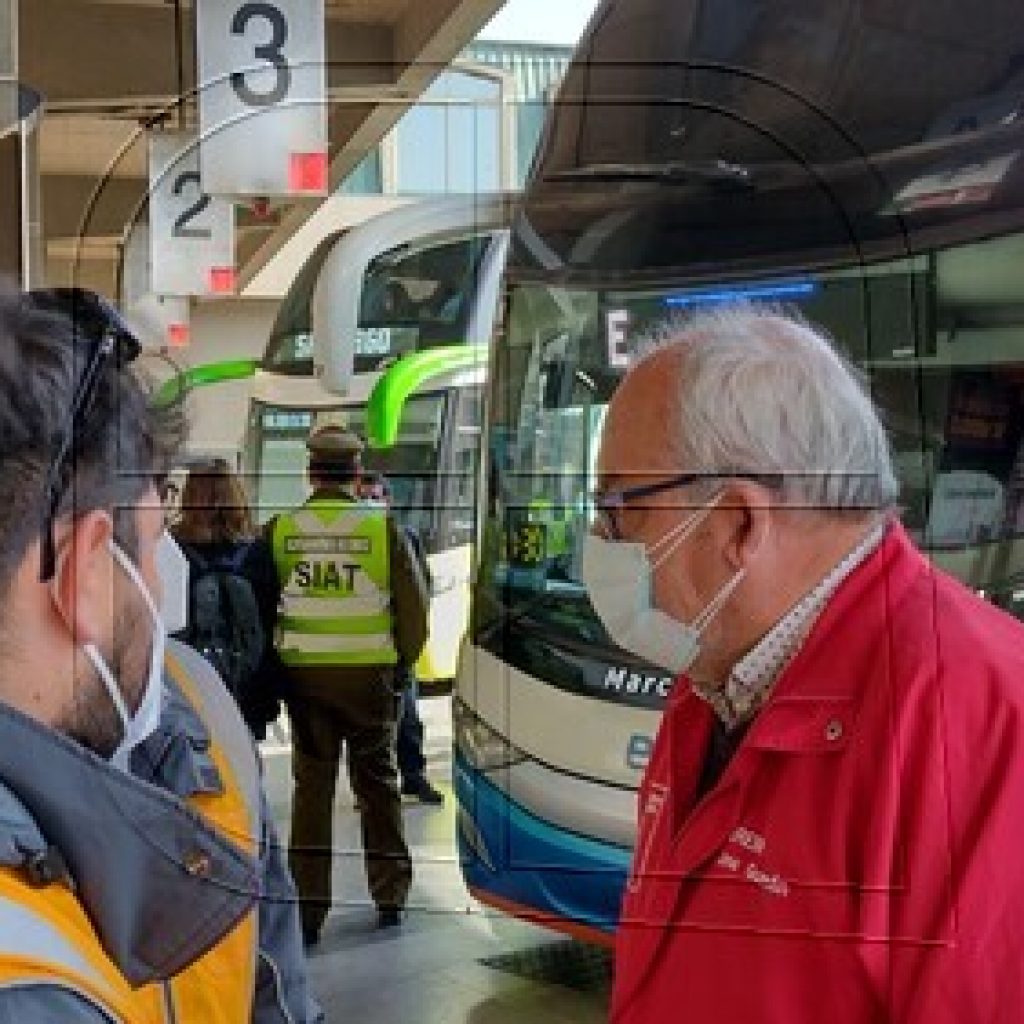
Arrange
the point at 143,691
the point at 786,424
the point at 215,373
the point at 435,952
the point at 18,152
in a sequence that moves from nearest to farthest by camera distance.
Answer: the point at 143,691 < the point at 786,424 < the point at 215,373 < the point at 18,152 < the point at 435,952

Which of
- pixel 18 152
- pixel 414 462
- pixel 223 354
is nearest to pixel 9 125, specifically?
pixel 18 152

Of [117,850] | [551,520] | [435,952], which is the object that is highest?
[551,520]

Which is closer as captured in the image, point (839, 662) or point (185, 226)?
point (839, 662)

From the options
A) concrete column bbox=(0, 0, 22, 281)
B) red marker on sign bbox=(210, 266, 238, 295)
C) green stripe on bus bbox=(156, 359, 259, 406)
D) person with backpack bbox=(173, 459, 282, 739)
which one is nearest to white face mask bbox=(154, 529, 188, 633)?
person with backpack bbox=(173, 459, 282, 739)

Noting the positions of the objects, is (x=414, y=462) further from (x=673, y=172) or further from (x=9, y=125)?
(x=9, y=125)

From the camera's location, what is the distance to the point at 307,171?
4.24ft

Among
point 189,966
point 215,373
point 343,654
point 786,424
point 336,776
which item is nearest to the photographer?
point 189,966

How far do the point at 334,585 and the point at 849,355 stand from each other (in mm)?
504

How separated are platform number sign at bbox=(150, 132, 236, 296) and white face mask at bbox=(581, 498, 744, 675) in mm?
393

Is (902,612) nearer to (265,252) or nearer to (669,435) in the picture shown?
(669,435)

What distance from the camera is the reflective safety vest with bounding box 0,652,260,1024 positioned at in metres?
0.64

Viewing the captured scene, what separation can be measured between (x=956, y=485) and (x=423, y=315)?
0.55 m

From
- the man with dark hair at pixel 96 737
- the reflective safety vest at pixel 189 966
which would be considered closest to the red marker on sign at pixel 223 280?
the man with dark hair at pixel 96 737

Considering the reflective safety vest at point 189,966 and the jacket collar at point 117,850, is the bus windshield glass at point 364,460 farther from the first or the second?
the jacket collar at point 117,850
